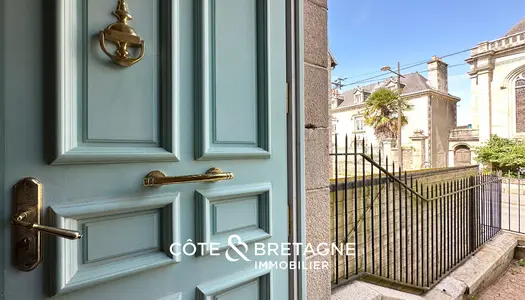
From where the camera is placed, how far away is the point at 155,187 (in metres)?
0.68

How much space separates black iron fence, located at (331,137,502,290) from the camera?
6.77 feet

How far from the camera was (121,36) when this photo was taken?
0.62 metres

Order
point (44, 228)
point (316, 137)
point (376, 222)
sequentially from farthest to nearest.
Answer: point (376, 222)
point (316, 137)
point (44, 228)

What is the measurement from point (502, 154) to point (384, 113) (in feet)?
17.2

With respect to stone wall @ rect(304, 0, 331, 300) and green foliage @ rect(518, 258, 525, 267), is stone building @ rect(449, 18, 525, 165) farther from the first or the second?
stone wall @ rect(304, 0, 331, 300)

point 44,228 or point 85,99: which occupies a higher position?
point 85,99

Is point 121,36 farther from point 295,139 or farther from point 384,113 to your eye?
point 384,113

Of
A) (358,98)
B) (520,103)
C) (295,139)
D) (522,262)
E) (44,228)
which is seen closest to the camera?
(44,228)

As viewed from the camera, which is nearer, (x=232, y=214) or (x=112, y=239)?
(x=112, y=239)

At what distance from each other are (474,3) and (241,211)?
18.5 m

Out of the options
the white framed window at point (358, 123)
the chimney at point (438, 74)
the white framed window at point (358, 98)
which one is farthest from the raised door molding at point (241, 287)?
the chimney at point (438, 74)

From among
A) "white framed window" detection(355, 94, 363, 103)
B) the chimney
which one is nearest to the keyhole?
"white framed window" detection(355, 94, 363, 103)

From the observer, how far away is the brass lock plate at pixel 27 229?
0.52 metres

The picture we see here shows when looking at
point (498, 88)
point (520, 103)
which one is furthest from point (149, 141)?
point (498, 88)
